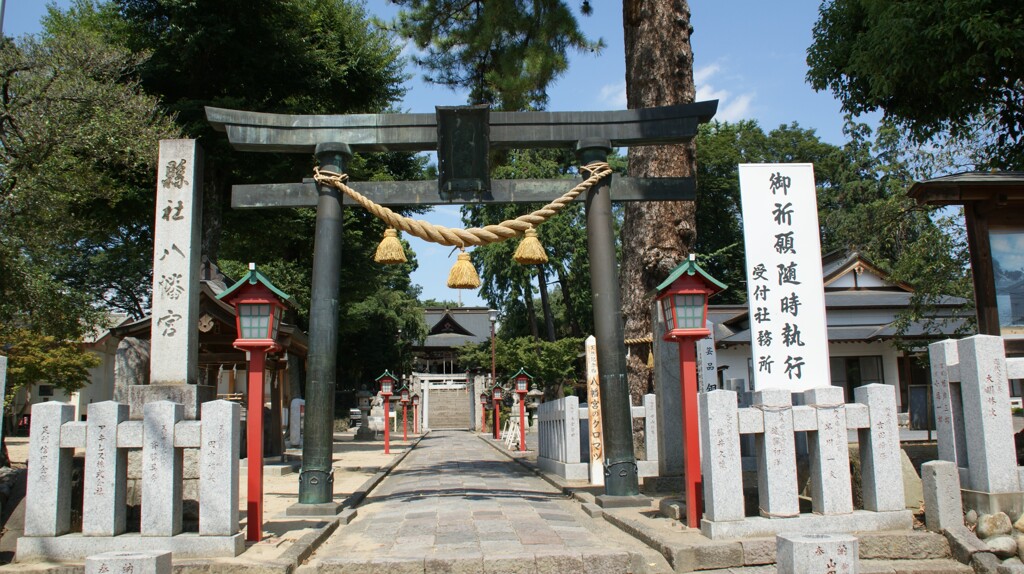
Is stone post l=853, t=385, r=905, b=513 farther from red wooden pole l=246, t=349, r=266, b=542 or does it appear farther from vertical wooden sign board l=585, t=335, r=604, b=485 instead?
red wooden pole l=246, t=349, r=266, b=542

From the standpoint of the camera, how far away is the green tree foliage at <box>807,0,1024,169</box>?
9953mm

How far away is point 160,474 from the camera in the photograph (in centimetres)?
554

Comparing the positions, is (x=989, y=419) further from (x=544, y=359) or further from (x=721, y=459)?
(x=544, y=359)

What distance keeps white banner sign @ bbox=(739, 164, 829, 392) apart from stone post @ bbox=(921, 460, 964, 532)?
1.13m

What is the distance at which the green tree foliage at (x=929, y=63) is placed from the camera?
32.7 feet

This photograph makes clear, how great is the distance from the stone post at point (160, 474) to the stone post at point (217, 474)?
0.21 metres

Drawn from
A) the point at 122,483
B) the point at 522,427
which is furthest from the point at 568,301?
the point at 122,483

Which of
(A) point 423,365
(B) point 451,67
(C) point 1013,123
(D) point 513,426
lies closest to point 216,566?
(B) point 451,67

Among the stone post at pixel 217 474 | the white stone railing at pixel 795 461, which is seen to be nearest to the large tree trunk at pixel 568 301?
the white stone railing at pixel 795 461

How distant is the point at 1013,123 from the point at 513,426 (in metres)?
14.4

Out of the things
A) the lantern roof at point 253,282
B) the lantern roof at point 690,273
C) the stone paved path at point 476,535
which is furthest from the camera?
the lantern roof at point 253,282

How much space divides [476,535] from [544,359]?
982 inches

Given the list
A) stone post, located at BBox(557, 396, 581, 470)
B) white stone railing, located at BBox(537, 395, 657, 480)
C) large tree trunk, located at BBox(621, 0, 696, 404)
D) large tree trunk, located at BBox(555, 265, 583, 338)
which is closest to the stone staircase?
large tree trunk, located at BBox(555, 265, 583, 338)

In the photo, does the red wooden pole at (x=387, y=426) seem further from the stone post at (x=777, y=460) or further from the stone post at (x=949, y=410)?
the stone post at (x=949, y=410)
